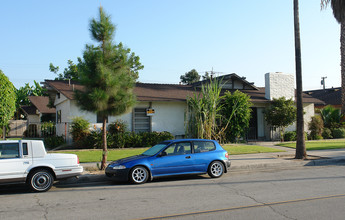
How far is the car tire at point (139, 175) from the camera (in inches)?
380

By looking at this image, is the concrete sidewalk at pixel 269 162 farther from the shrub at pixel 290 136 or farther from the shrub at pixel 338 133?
the shrub at pixel 338 133

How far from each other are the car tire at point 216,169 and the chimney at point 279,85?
45.2 feet

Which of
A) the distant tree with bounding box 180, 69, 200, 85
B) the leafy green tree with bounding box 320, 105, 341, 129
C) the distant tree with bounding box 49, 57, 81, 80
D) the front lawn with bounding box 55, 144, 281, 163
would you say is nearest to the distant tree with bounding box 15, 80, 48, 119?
the distant tree with bounding box 49, 57, 81, 80

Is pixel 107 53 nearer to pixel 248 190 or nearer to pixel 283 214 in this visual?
pixel 248 190

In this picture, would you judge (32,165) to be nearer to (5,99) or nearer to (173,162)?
(173,162)

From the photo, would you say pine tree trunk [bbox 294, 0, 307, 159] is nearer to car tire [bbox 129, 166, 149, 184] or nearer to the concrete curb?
the concrete curb

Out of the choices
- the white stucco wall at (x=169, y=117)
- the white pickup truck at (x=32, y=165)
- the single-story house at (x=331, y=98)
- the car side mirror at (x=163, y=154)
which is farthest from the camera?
the single-story house at (x=331, y=98)

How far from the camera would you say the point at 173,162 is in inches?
397

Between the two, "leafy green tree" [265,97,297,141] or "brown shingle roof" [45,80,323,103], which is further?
"leafy green tree" [265,97,297,141]

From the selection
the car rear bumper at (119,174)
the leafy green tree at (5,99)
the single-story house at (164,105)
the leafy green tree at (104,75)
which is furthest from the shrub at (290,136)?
the leafy green tree at (5,99)

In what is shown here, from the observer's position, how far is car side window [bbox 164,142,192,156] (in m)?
10.3

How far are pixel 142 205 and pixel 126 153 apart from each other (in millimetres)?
9109

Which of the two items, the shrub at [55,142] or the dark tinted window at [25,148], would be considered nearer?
the dark tinted window at [25,148]

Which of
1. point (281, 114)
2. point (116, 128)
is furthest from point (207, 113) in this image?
point (281, 114)
